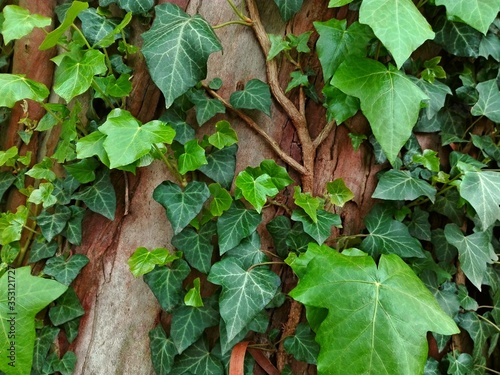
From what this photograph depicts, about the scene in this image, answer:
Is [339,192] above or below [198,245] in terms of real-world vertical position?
above

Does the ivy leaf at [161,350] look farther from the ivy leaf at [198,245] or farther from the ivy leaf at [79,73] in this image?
the ivy leaf at [79,73]

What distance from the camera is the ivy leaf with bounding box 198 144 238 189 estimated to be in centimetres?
107

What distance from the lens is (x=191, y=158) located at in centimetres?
102

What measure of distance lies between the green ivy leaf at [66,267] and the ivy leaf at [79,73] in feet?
1.44

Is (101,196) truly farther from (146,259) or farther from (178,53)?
(178,53)

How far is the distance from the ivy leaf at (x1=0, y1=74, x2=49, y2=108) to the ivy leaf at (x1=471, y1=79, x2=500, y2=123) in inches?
43.4

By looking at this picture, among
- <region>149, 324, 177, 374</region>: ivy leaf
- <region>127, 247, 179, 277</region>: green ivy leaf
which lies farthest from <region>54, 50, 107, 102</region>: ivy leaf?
<region>149, 324, 177, 374</region>: ivy leaf

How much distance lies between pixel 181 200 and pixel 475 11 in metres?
0.78

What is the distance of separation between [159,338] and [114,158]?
488mm

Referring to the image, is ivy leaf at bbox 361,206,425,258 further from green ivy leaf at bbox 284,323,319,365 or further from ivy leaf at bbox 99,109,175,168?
ivy leaf at bbox 99,109,175,168

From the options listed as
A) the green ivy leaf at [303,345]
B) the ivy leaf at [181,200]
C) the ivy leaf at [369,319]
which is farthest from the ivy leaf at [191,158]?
the green ivy leaf at [303,345]

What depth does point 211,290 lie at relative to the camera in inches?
43.8

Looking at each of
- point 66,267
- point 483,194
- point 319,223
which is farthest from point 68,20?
point 483,194

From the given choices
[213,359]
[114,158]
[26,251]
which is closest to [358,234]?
[213,359]
